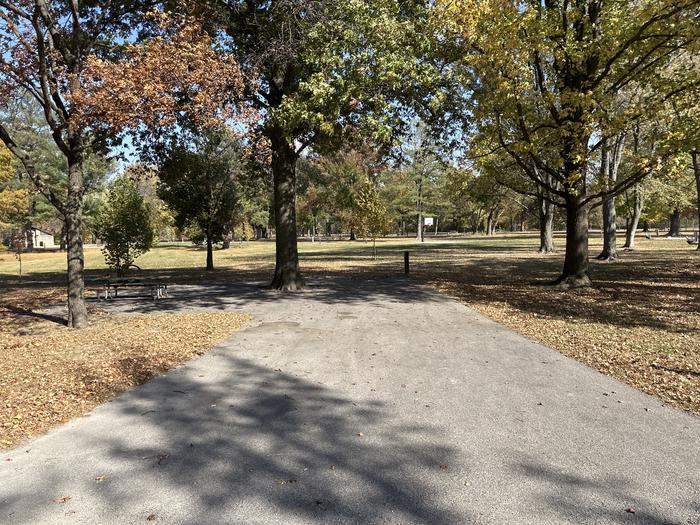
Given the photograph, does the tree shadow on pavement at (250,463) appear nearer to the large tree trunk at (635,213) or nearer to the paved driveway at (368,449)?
the paved driveway at (368,449)

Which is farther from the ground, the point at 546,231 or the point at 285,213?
the point at 285,213

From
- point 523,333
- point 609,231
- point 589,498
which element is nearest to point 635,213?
point 609,231

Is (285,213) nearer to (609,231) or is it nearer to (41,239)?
(609,231)

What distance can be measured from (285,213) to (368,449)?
1083 centimetres

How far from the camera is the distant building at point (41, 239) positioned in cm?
6681

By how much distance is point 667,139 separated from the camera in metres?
10.9

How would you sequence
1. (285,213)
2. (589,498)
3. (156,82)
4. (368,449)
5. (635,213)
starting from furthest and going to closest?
(635,213), (285,213), (156,82), (368,449), (589,498)

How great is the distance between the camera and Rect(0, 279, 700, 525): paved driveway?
9.70 feet

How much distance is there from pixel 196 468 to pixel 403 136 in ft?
40.4

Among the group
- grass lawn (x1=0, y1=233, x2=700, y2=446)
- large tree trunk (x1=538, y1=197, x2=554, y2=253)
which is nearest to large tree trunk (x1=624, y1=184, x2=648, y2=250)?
large tree trunk (x1=538, y1=197, x2=554, y2=253)

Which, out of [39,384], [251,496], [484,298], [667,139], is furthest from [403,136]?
[251,496]

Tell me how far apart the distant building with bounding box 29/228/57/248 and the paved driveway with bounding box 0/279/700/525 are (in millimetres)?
72919

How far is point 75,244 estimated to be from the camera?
28.7ft

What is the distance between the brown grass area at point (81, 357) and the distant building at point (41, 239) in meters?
66.9
